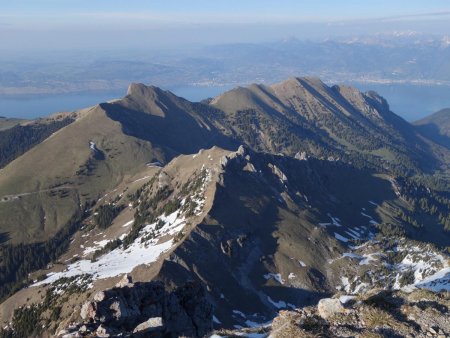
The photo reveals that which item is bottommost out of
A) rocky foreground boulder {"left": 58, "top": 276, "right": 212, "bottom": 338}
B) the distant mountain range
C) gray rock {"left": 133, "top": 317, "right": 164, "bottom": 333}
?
the distant mountain range

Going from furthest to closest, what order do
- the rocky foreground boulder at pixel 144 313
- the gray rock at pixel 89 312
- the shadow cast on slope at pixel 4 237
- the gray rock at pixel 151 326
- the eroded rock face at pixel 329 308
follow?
1. the shadow cast on slope at pixel 4 237
2. the gray rock at pixel 89 312
3. the rocky foreground boulder at pixel 144 313
4. the gray rock at pixel 151 326
5. the eroded rock face at pixel 329 308

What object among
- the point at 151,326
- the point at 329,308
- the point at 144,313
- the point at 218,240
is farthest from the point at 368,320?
the point at 218,240

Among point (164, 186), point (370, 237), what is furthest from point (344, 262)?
point (164, 186)

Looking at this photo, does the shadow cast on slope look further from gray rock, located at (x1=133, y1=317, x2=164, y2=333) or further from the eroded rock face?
the eroded rock face

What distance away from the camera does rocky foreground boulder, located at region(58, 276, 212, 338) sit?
33156mm

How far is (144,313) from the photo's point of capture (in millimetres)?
41125

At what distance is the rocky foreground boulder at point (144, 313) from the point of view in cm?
3316

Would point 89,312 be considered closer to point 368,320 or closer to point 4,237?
point 368,320

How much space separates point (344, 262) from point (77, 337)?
10834 centimetres

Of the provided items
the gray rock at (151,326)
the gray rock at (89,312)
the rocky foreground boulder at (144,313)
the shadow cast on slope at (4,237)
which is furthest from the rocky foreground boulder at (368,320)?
the shadow cast on slope at (4,237)

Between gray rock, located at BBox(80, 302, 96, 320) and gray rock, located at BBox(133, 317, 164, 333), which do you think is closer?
gray rock, located at BBox(133, 317, 164, 333)

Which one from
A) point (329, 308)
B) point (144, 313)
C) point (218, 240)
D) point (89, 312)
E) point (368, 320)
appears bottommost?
point (218, 240)

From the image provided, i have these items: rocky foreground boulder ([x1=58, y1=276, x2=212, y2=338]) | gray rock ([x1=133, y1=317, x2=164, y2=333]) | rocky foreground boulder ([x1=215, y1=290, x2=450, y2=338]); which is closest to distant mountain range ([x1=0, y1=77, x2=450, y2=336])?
rocky foreground boulder ([x1=58, y1=276, x2=212, y2=338])

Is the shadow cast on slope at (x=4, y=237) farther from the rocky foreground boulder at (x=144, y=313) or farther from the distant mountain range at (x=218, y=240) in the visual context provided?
the rocky foreground boulder at (x=144, y=313)
